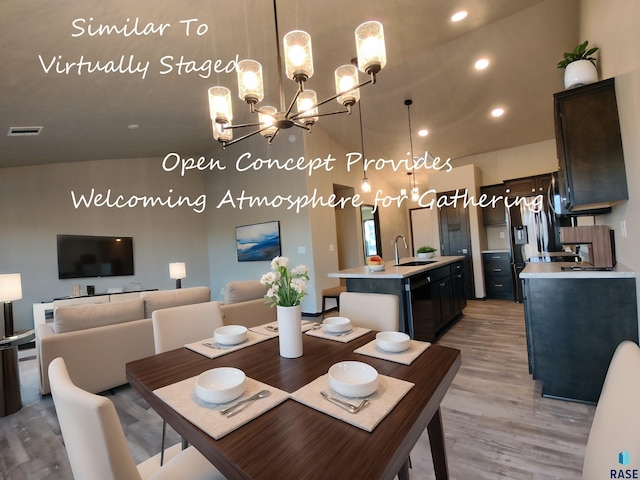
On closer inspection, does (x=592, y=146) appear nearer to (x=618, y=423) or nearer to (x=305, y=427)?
(x=618, y=423)

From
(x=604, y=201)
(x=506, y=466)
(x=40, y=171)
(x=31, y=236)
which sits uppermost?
(x=40, y=171)

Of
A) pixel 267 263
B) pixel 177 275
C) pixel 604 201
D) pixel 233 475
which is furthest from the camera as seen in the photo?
pixel 267 263

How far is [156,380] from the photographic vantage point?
1.19 m

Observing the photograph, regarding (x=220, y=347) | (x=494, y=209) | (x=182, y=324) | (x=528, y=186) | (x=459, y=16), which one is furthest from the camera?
(x=494, y=209)

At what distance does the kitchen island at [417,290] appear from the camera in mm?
3160

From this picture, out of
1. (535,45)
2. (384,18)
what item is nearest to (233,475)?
(384,18)

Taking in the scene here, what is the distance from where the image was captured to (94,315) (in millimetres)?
2639

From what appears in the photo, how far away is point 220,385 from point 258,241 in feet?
17.0

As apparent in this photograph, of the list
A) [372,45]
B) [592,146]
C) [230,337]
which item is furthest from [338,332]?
[592,146]

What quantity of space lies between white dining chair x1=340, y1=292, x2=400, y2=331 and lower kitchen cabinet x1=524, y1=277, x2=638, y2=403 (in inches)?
47.7

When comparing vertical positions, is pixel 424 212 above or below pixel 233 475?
above

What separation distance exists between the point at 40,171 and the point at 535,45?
775 cm

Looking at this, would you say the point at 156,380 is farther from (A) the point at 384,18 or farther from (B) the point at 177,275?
(B) the point at 177,275

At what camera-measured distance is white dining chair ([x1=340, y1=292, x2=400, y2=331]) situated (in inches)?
73.2
